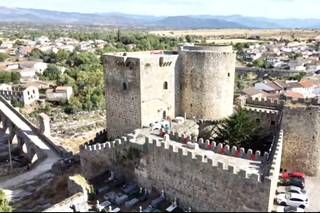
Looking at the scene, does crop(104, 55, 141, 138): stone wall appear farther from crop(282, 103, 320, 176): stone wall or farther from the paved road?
crop(282, 103, 320, 176): stone wall

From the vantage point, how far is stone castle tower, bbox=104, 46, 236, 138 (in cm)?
2848

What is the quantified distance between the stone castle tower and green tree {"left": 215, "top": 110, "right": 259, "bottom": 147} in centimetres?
335

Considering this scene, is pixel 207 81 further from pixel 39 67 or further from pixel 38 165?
pixel 39 67

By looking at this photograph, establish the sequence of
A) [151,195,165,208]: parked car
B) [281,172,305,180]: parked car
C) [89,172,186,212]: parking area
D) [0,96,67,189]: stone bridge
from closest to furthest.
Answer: [89,172,186,212]: parking area, [151,195,165,208]: parked car, [281,172,305,180]: parked car, [0,96,67,189]: stone bridge

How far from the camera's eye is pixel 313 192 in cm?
2242

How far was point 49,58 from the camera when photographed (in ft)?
376

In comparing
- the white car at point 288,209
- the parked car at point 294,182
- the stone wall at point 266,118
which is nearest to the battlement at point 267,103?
the stone wall at point 266,118

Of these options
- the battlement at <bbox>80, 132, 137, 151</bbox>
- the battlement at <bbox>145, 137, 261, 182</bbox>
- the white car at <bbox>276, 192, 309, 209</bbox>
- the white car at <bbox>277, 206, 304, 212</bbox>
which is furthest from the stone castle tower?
the white car at <bbox>277, 206, 304, 212</bbox>

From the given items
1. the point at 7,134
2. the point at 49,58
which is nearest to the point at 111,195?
the point at 7,134

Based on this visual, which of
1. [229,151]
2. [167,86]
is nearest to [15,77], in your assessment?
[167,86]

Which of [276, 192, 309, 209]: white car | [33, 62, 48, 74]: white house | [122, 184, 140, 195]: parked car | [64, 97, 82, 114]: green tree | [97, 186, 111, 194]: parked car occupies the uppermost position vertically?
[276, 192, 309, 209]: white car

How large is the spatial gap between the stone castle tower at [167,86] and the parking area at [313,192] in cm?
917

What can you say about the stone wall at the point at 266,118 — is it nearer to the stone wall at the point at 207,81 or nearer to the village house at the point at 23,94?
the stone wall at the point at 207,81

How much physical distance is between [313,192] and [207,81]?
38.5ft
